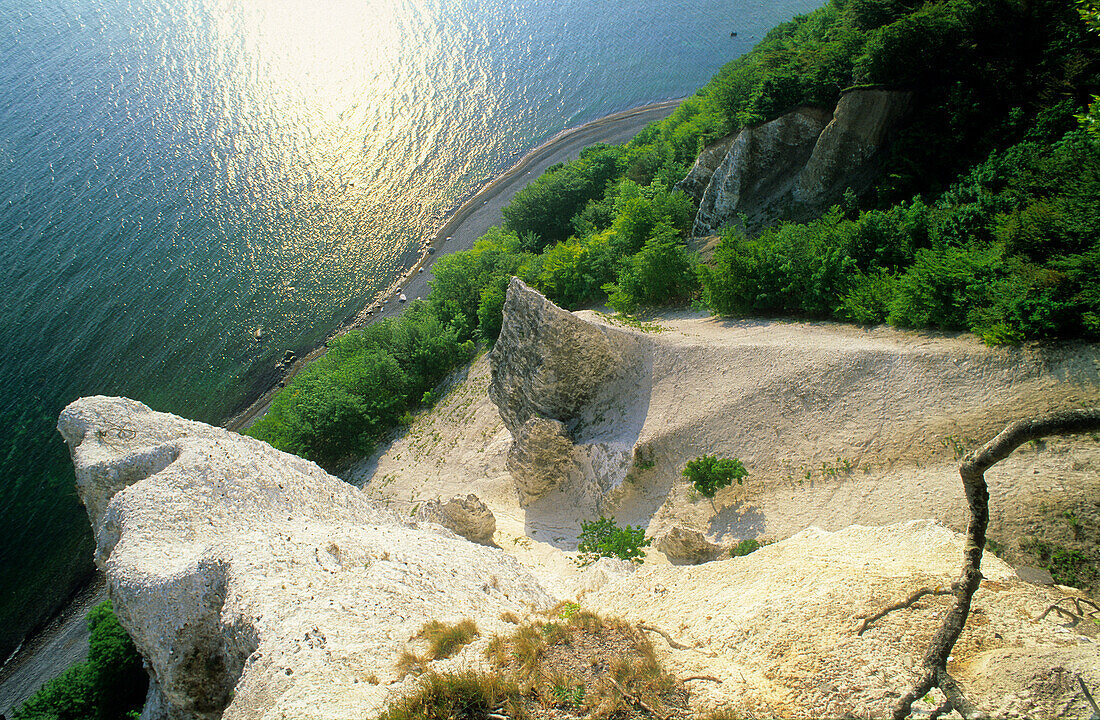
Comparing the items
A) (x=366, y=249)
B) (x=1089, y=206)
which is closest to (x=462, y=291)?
(x=366, y=249)

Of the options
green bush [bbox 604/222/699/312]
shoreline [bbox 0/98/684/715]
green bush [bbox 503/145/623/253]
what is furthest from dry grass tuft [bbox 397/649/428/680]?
green bush [bbox 503/145/623/253]

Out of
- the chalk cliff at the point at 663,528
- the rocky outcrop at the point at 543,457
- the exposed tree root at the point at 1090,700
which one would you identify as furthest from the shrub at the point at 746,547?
the exposed tree root at the point at 1090,700

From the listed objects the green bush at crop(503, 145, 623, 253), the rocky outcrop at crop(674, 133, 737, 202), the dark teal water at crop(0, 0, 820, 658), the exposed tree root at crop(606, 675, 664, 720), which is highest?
the dark teal water at crop(0, 0, 820, 658)

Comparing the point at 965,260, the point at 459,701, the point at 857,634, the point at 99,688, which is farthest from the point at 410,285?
the point at 857,634

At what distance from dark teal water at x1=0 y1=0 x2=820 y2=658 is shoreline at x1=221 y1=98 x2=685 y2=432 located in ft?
4.95

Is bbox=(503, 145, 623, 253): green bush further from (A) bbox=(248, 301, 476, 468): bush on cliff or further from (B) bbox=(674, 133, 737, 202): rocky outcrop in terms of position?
(A) bbox=(248, 301, 476, 468): bush on cliff

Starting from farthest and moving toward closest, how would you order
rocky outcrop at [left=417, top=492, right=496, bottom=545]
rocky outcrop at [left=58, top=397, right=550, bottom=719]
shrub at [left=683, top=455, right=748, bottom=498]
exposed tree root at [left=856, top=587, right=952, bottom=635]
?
rocky outcrop at [left=417, top=492, right=496, bottom=545] < shrub at [left=683, top=455, right=748, bottom=498] < rocky outcrop at [left=58, top=397, right=550, bottom=719] < exposed tree root at [left=856, top=587, right=952, bottom=635]

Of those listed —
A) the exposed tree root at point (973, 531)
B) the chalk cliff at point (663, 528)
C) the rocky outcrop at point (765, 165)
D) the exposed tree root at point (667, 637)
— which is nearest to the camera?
the exposed tree root at point (973, 531)

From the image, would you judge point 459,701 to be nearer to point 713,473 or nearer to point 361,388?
point 713,473

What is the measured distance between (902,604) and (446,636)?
946 centimetres

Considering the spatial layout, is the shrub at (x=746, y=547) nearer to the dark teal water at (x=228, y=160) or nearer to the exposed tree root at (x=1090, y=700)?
the exposed tree root at (x=1090, y=700)

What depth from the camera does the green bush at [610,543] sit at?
19.2 m

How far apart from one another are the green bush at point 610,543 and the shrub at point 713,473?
8.83ft

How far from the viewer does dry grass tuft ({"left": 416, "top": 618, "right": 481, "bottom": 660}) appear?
39.5ft
